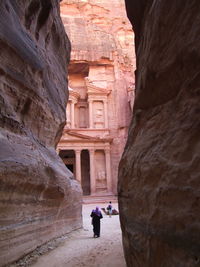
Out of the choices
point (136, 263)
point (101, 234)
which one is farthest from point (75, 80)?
point (136, 263)

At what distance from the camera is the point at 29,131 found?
7.47m

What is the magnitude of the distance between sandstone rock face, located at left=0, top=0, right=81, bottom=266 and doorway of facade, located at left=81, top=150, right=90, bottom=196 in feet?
80.3

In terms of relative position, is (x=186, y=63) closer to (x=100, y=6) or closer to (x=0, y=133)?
→ (x=0, y=133)

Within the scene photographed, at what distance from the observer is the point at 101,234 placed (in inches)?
434

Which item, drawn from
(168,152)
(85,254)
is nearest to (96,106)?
(85,254)

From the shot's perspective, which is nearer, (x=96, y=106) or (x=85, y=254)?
(x=85, y=254)

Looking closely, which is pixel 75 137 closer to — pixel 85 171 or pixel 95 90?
pixel 85 171

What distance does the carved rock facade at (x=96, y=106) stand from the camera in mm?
33281

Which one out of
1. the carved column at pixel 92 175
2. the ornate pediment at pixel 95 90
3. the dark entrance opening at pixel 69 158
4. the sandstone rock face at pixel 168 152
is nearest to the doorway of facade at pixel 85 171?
the dark entrance opening at pixel 69 158

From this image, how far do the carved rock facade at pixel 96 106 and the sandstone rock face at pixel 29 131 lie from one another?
900 inches

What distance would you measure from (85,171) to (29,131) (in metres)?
28.5

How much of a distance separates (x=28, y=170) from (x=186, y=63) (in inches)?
173

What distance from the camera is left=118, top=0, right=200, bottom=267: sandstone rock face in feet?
8.25

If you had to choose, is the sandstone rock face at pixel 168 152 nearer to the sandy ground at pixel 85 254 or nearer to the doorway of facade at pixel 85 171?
the sandy ground at pixel 85 254
